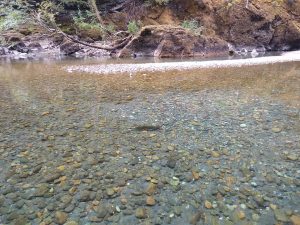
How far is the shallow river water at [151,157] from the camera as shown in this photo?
9.37ft

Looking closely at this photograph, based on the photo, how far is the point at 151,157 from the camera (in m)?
4.07

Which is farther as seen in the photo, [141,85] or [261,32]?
[261,32]

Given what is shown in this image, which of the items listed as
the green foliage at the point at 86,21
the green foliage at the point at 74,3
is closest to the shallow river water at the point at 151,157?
the green foliage at the point at 86,21

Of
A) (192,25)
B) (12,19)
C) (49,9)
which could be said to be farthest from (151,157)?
(49,9)

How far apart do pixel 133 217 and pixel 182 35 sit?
17.3 metres

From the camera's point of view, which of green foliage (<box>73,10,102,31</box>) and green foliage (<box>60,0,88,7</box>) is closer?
green foliage (<box>73,10,102,31</box>)

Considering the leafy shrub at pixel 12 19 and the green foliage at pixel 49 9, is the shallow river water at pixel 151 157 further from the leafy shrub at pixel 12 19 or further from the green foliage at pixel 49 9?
the leafy shrub at pixel 12 19

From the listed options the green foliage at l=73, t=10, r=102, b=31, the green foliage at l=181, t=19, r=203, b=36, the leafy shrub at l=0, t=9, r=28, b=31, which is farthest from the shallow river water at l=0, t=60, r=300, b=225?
the leafy shrub at l=0, t=9, r=28, b=31

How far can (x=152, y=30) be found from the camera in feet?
61.2

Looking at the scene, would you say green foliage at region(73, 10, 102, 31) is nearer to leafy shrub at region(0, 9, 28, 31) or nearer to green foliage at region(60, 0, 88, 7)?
green foliage at region(60, 0, 88, 7)

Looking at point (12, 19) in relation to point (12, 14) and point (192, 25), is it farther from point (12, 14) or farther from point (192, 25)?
point (192, 25)

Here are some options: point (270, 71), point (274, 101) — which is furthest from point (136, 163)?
point (270, 71)

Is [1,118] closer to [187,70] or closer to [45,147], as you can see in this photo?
[45,147]

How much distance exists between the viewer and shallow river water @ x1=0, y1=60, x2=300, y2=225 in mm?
2855
